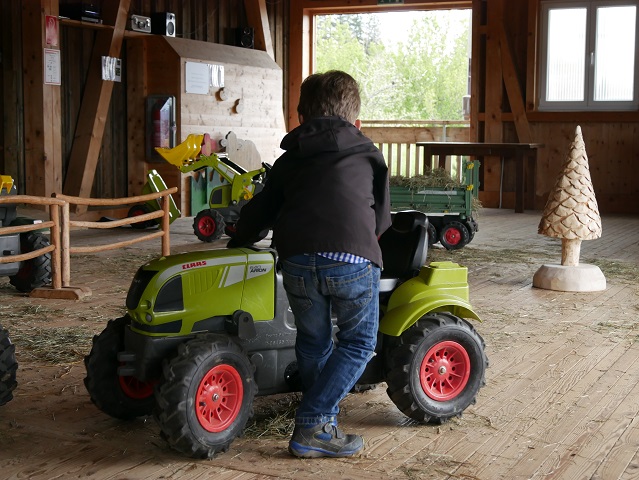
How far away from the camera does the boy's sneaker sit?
2854 millimetres

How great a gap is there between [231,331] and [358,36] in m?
→ 22.4

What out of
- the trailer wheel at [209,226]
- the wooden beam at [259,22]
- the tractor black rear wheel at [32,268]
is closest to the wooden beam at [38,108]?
the trailer wheel at [209,226]

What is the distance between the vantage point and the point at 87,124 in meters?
10.4

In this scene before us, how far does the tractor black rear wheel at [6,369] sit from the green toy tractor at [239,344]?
0.37 m

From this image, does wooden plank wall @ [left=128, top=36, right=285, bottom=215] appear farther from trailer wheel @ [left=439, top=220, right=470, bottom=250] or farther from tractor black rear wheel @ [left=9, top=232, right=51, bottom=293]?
tractor black rear wheel @ [left=9, top=232, right=51, bottom=293]

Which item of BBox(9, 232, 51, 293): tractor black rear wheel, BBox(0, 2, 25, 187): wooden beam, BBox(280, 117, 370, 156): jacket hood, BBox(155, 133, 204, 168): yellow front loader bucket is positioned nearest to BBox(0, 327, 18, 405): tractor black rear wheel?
BBox(280, 117, 370, 156): jacket hood

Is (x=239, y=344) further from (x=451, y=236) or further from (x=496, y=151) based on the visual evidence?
(x=496, y=151)

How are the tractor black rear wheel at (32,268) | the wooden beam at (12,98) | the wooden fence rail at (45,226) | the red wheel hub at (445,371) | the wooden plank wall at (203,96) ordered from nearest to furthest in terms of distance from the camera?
the red wheel hub at (445,371), the wooden fence rail at (45,226), the tractor black rear wheel at (32,268), the wooden beam at (12,98), the wooden plank wall at (203,96)

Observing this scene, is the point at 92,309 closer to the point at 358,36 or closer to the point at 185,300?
the point at 185,300

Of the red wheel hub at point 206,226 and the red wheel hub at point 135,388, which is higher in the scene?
the red wheel hub at point 206,226

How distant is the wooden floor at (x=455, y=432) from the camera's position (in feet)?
9.10

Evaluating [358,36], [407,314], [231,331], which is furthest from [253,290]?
[358,36]

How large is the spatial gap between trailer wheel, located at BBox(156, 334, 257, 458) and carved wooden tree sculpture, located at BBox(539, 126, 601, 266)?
379cm

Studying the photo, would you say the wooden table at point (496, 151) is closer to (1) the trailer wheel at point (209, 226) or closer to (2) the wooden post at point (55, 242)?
(1) the trailer wheel at point (209, 226)
